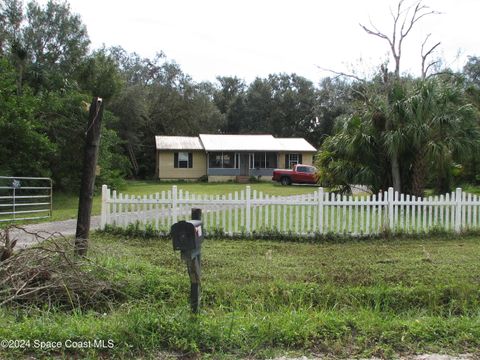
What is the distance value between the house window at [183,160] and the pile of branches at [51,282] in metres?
32.6

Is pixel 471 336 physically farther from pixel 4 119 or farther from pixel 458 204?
pixel 4 119

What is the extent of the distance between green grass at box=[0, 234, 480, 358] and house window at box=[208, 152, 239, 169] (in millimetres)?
29308

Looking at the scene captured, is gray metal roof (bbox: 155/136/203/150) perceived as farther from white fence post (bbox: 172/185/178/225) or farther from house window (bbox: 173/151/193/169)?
white fence post (bbox: 172/185/178/225)

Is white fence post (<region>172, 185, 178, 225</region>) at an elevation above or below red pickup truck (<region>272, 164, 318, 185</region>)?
below

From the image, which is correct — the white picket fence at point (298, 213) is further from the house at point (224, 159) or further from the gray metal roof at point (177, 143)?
the gray metal roof at point (177, 143)

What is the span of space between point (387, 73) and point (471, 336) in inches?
758

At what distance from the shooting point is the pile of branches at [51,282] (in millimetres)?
5094

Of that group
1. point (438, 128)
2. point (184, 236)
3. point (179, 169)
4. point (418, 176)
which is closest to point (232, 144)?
point (179, 169)

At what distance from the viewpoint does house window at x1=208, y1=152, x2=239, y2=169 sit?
3803cm

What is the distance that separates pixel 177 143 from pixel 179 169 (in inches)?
87.2

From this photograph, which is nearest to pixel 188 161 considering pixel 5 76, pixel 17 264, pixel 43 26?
pixel 43 26

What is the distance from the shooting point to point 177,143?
1522 inches

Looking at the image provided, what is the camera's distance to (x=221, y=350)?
13.1 feet

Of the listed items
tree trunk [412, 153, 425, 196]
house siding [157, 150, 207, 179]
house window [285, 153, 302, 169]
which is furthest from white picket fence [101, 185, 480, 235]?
house window [285, 153, 302, 169]
